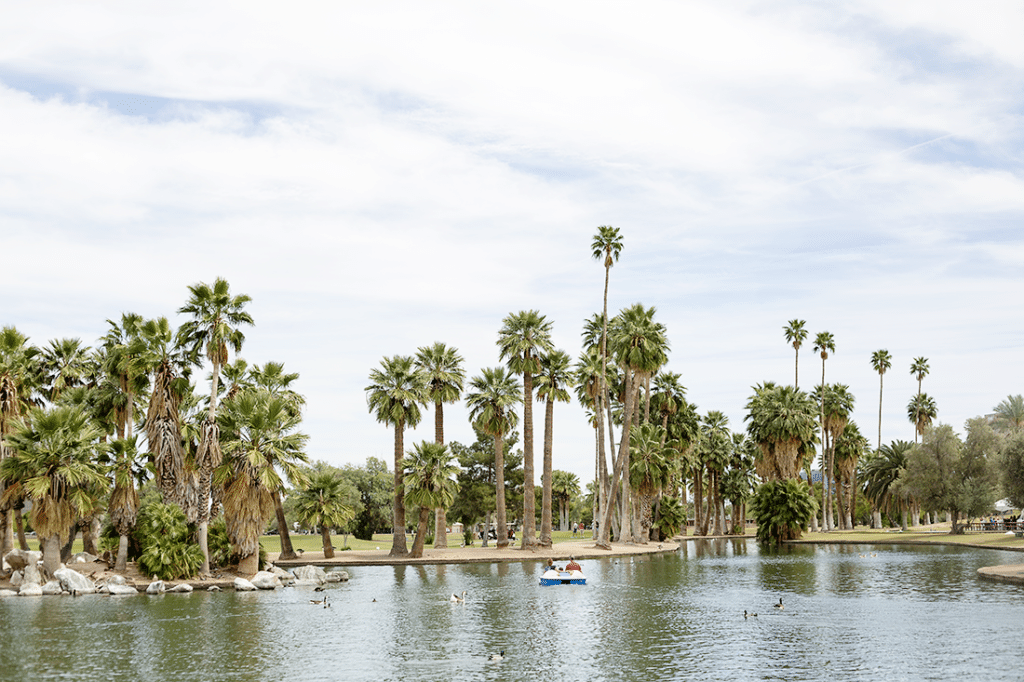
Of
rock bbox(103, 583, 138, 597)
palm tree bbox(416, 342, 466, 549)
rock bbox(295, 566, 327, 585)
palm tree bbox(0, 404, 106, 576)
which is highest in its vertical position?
palm tree bbox(416, 342, 466, 549)

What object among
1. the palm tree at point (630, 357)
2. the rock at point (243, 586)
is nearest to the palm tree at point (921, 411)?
the palm tree at point (630, 357)

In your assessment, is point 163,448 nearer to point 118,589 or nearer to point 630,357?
point 118,589

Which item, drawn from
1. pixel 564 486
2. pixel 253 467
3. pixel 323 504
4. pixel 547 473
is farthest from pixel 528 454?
pixel 564 486

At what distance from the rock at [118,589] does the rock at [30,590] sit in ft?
11.7

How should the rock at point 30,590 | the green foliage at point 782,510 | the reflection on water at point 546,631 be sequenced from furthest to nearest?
the green foliage at point 782,510 → the rock at point 30,590 → the reflection on water at point 546,631

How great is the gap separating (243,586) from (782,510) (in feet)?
220

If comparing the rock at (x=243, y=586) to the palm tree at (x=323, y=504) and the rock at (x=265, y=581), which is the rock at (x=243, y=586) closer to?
the rock at (x=265, y=581)

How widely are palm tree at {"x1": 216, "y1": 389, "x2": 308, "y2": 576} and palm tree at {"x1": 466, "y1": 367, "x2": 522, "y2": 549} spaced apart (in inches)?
1147

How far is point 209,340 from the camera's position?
57062 mm

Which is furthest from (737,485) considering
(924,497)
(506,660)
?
(506,660)

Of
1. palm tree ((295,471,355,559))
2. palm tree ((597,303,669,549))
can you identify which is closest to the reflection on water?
palm tree ((295,471,355,559))

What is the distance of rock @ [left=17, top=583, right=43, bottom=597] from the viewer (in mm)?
50469

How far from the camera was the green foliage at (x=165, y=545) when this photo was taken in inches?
2137

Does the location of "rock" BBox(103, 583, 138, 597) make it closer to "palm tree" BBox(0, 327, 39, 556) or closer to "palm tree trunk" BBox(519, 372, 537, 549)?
"palm tree" BBox(0, 327, 39, 556)
